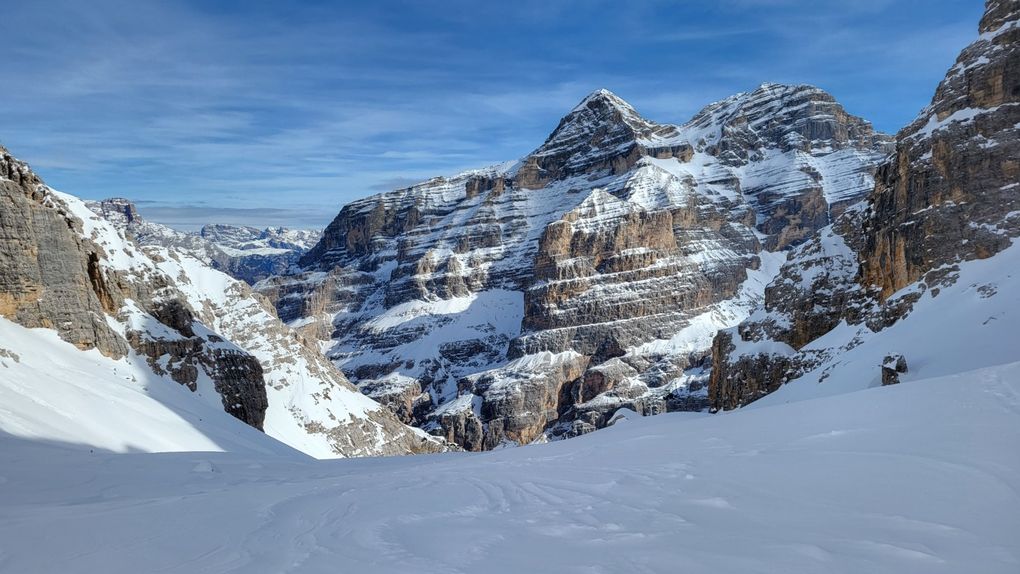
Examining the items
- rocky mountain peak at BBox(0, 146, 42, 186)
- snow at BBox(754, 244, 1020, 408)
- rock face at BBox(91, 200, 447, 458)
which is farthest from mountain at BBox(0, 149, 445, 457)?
snow at BBox(754, 244, 1020, 408)

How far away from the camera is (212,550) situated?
8.43 m

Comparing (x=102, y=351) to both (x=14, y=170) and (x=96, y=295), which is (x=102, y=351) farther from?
(x=14, y=170)

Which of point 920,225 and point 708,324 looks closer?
point 920,225

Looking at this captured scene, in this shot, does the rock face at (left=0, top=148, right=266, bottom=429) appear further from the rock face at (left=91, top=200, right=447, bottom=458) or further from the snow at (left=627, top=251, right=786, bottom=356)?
the snow at (left=627, top=251, right=786, bottom=356)

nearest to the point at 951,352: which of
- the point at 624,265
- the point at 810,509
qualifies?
the point at 810,509

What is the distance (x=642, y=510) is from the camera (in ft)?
28.3

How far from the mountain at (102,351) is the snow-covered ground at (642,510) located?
16.8 m

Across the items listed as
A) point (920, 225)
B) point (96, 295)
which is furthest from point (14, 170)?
point (920, 225)

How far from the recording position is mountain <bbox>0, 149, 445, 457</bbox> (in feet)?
106

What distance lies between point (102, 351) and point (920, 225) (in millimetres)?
58457

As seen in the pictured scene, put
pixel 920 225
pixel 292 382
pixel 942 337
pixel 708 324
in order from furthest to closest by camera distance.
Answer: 1. pixel 708 324
2. pixel 292 382
3. pixel 920 225
4. pixel 942 337

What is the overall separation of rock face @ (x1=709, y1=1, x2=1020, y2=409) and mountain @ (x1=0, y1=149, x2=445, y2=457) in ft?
128

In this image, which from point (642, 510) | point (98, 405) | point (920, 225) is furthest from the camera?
point (920, 225)

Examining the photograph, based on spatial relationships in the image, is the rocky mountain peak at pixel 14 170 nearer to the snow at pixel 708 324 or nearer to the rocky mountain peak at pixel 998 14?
the rocky mountain peak at pixel 998 14
